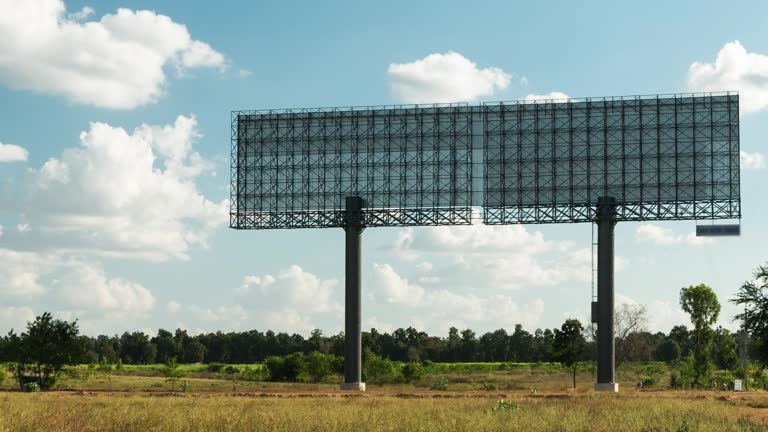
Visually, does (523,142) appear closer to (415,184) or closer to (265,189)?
(415,184)

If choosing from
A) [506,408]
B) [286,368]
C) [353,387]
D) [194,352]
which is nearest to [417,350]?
[194,352]

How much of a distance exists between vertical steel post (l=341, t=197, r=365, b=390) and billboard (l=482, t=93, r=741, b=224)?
27.0 feet

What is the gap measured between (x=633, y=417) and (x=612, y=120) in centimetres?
3350

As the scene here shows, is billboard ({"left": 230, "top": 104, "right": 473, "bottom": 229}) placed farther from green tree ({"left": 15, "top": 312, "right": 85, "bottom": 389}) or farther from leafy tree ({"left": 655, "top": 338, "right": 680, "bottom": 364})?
leafy tree ({"left": 655, "top": 338, "right": 680, "bottom": 364})

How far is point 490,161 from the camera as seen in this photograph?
203ft

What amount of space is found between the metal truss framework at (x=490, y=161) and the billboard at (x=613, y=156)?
0.20 feet

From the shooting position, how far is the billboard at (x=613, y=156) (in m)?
59.8

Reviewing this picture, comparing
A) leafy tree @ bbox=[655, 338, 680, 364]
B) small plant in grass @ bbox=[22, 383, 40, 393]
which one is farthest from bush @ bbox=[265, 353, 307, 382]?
leafy tree @ bbox=[655, 338, 680, 364]

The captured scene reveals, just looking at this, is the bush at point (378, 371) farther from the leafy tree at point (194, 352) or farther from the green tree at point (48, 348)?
the leafy tree at point (194, 352)

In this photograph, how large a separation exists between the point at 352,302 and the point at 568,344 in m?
18.9

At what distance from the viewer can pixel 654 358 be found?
6403 inches

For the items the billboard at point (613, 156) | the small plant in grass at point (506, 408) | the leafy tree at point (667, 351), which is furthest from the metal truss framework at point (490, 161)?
the leafy tree at point (667, 351)

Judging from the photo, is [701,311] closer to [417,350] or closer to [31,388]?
[31,388]

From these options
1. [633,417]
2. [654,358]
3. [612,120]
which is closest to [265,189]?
[612,120]
